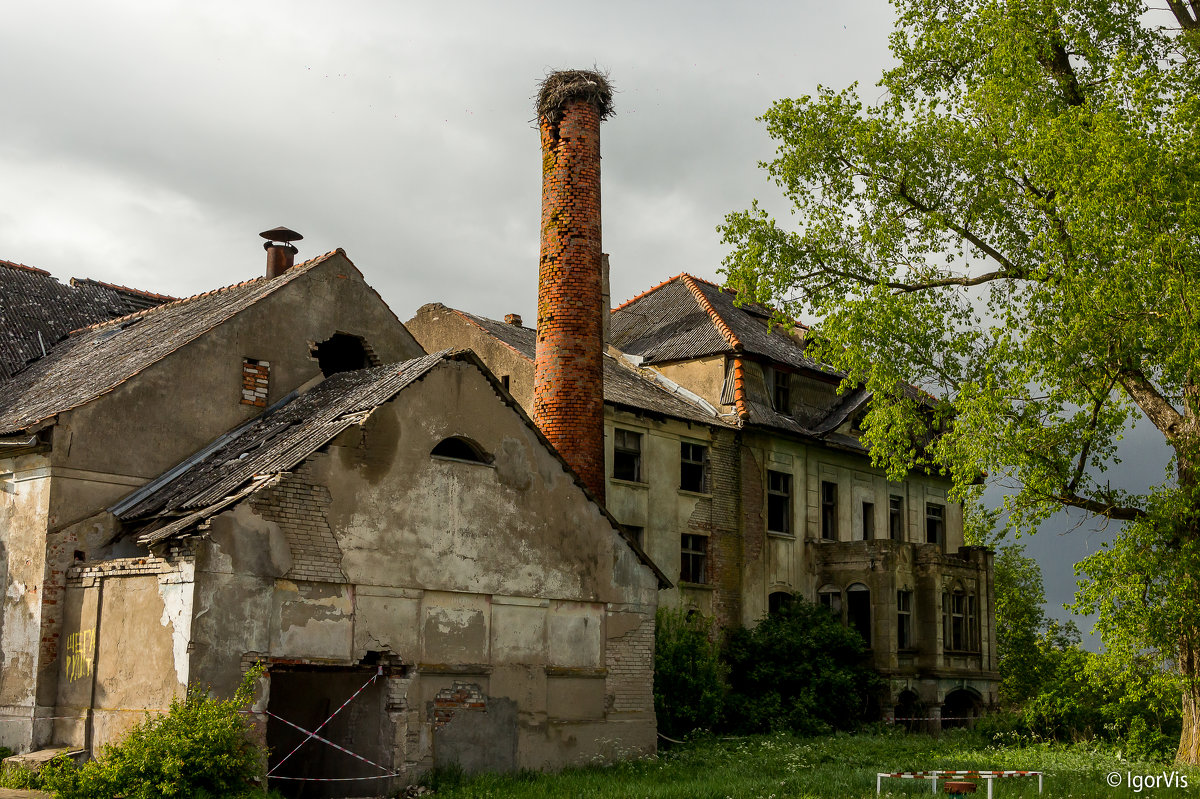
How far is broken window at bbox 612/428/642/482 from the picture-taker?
2903cm

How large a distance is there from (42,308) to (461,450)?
11.9 metres

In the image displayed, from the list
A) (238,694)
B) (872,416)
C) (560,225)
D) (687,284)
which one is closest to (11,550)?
(238,694)

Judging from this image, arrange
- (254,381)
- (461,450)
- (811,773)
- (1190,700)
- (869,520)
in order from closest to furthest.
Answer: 1. (811,773)
2. (461,450)
3. (1190,700)
4. (254,381)
5. (869,520)

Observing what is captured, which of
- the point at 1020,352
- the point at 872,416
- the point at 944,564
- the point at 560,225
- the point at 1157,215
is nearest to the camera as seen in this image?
the point at 1157,215

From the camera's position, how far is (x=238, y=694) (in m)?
15.6

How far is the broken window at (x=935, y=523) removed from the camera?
37719mm

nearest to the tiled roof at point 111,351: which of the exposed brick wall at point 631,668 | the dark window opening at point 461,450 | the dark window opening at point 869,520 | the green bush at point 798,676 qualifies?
Result: the dark window opening at point 461,450

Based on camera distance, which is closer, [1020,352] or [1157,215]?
[1157,215]

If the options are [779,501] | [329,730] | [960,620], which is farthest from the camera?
[960,620]

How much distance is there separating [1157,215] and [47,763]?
17.2 meters

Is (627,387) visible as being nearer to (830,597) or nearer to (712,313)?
(712,313)

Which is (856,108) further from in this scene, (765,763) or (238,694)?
(238,694)

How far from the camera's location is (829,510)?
112 feet

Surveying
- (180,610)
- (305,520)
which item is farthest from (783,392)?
(180,610)
